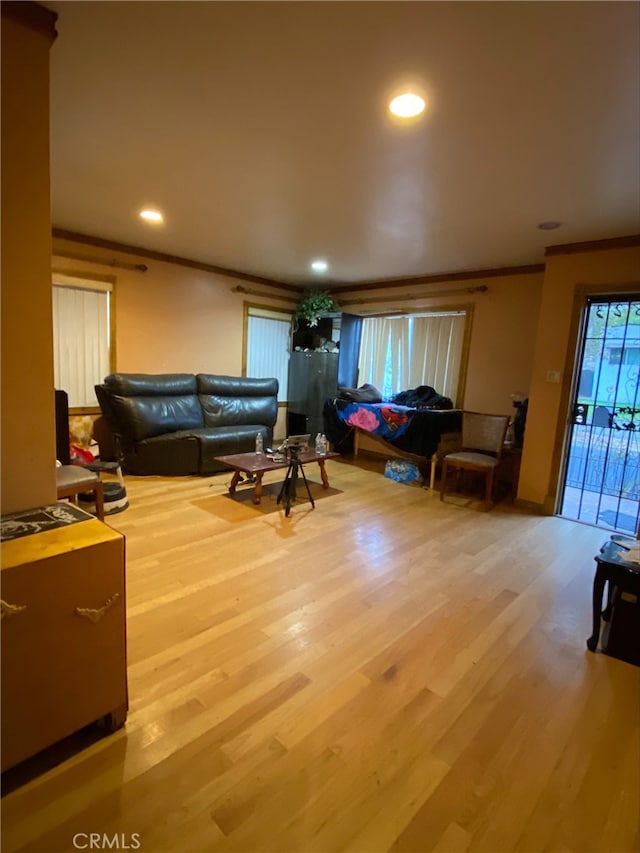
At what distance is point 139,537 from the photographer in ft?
9.71

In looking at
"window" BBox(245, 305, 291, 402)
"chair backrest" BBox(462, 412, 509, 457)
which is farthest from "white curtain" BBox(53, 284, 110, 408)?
"chair backrest" BBox(462, 412, 509, 457)

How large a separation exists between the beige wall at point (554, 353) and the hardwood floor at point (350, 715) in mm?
1105

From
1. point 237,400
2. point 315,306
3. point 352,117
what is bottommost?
point 237,400

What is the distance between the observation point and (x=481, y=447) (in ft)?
14.4

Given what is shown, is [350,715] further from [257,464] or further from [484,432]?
[484,432]

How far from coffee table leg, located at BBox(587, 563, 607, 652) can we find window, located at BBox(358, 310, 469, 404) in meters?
3.34

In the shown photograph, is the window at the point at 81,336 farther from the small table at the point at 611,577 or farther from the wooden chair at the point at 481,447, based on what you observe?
the small table at the point at 611,577

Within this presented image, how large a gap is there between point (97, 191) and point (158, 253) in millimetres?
1851

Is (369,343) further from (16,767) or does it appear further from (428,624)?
(16,767)

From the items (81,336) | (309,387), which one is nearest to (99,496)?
(81,336)

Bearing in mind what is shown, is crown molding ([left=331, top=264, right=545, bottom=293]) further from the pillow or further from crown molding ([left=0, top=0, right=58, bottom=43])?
crown molding ([left=0, top=0, right=58, bottom=43])

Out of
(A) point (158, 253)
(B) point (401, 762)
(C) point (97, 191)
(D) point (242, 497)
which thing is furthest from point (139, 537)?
(A) point (158, 253)

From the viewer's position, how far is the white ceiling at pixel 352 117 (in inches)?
56.2

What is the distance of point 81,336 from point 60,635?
159 inches
